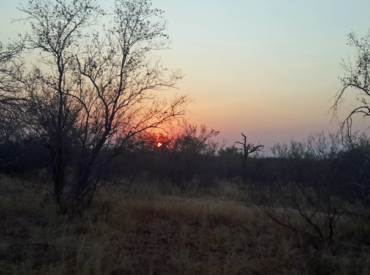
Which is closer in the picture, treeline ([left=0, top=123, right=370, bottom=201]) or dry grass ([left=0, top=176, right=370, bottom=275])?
dry grass ([left=0, top=176, right=370, bottom=275])

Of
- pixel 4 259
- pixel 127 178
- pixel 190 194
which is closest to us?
pixel 4 259

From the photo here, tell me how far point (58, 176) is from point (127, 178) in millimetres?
7633

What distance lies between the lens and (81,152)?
10.4 metres

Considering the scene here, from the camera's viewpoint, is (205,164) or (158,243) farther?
(205,164)

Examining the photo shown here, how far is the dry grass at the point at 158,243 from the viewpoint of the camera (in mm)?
5922

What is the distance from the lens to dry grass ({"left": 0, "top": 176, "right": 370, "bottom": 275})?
592 cm

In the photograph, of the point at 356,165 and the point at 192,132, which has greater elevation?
the point at 192,132

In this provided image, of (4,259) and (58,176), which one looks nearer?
(4,259)

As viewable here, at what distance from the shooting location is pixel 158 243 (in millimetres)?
7422

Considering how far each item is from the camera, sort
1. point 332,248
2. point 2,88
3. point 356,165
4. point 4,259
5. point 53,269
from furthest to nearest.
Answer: point 356,165 → point 2,88 → point 332,248 → point 4,259 → point 53,269

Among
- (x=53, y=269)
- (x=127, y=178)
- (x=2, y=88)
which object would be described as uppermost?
(x=2, y=88)

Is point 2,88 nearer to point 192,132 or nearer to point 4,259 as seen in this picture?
point 4,259

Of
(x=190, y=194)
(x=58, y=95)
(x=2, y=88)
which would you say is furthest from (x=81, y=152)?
(x=190, y=194)

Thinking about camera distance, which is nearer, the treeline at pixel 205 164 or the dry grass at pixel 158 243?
the dry grass at pixel 158 243
